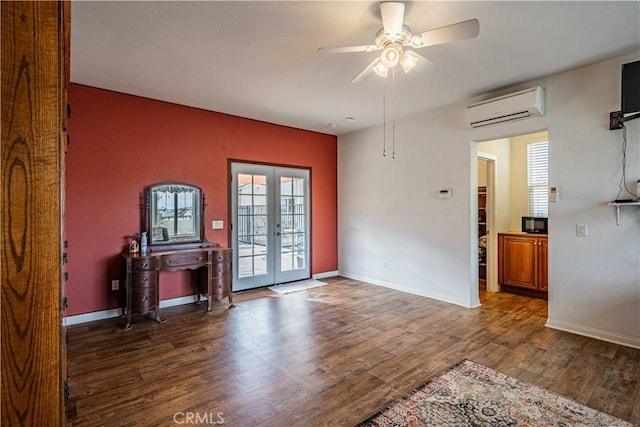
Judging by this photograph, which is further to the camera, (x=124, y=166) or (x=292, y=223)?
(x=292, y=223)

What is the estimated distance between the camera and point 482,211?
18.7 feet

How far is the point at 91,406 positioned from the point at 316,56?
324cm

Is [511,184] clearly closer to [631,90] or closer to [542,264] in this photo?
[542,264]

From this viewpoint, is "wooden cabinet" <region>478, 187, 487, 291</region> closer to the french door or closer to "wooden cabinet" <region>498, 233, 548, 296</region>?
"wooden cabinet" <region>498, 233, 548, 296</region>

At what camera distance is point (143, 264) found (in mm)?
3719

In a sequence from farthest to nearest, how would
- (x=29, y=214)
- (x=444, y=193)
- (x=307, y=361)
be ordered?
Result: (x=444, y=193) < (x=307, y=361) < (x=29, y=214)

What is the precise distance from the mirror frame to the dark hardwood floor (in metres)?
0.83

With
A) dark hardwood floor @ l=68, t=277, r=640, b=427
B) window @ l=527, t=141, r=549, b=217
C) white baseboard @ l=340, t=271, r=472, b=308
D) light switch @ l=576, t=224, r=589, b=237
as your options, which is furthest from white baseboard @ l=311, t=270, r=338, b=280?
light switch @ l=576, t=224, r=589, b=237

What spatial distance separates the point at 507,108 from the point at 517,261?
97.5 inches

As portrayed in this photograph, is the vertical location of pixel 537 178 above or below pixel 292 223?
above

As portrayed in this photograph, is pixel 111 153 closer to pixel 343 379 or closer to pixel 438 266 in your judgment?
pixel 343 379

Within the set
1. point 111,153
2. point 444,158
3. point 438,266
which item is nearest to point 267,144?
point 111,153

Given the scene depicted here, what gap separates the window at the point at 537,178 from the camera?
16.6ft

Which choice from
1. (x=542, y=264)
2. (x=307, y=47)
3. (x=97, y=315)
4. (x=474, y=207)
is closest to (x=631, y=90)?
Answer: (x=474, y=207)
